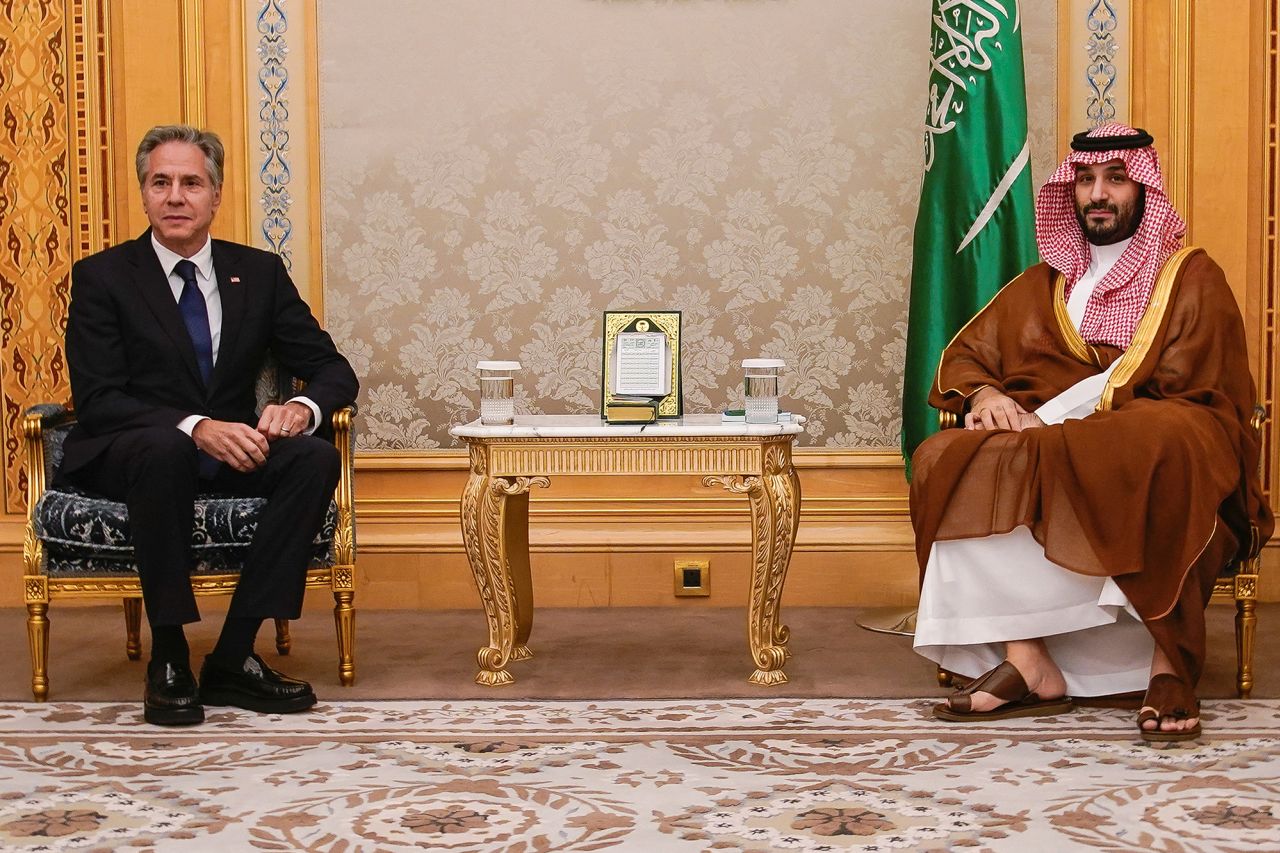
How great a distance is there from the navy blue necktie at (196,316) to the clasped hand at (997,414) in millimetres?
2132

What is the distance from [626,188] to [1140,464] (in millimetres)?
2196

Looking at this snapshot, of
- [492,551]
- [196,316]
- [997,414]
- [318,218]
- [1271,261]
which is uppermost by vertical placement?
[318,218]

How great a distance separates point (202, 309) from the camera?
152 inches

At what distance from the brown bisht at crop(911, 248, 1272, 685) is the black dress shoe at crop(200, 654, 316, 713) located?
166 centimetres

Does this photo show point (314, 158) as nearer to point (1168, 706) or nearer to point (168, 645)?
point (168, 645)

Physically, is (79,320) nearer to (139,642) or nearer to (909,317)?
(139,642)

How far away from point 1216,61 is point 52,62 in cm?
408

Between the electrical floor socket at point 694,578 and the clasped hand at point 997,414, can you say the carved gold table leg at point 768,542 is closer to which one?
the clasped hand at point 997,414

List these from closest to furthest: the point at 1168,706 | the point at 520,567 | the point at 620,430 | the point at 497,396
A: 1. the point at 1168,706
2. the point at 620,430
3. the point at 497,396
4. the point at 520,567

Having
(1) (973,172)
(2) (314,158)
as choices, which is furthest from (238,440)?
(1) (973,172)

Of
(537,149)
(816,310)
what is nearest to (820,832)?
(816,310)

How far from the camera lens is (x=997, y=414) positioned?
355cm

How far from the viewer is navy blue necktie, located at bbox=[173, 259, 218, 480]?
3842 millimetres

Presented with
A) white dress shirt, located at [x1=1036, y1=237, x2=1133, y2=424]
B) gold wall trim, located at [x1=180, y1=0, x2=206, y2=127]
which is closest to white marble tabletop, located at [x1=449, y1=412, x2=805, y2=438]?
white dress shirt, located at [x1=1036, y1=237, x2=1133, y2=424]
